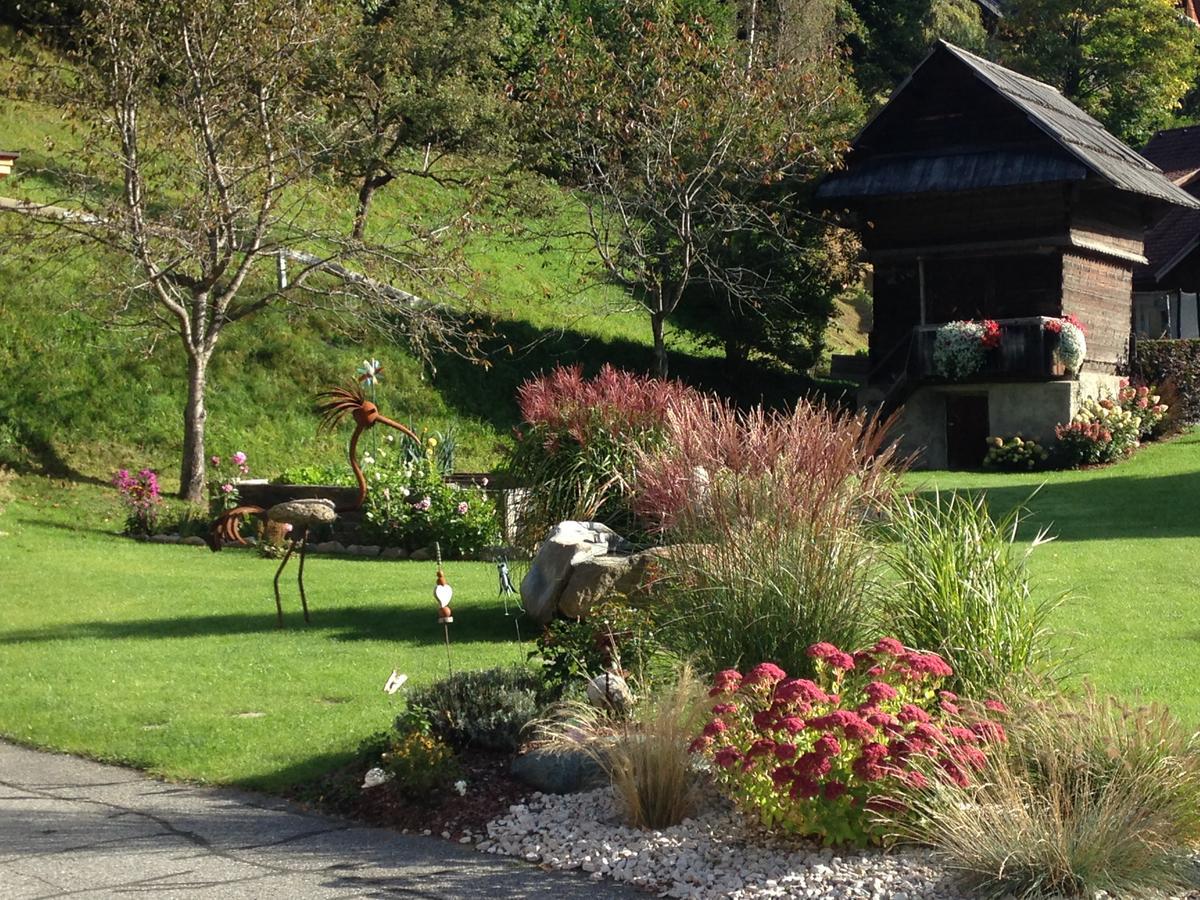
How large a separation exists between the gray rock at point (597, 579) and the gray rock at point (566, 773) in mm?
3308

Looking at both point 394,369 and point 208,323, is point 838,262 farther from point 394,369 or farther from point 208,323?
point 208,323

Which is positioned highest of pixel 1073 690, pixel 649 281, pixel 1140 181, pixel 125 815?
pixel 1140 181

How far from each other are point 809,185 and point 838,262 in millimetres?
1847

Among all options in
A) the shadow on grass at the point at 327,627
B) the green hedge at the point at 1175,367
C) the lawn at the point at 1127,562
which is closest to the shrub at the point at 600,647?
the lawn at the point at 1127,562

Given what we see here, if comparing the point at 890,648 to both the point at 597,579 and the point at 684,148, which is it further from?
the point at 684,148

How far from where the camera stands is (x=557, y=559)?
11.8 m

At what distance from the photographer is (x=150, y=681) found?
11.4 meters

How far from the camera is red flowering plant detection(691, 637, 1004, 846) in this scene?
649 centimetres

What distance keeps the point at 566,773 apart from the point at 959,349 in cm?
2198

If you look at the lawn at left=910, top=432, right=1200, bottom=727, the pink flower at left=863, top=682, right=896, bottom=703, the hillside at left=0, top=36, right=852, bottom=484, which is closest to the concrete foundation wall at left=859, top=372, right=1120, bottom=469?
the lawn at left=910, top=432, right=1200, bottom=727

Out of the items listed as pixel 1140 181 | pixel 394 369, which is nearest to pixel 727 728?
pixel 394 369

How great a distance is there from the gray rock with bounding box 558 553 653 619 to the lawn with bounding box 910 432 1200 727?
3152 millimetres

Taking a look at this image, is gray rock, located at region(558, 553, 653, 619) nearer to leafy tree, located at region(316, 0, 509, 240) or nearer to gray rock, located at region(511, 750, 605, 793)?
gray rock, located at region(511, 750, 605, 793)

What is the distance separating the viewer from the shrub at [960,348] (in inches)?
1109
